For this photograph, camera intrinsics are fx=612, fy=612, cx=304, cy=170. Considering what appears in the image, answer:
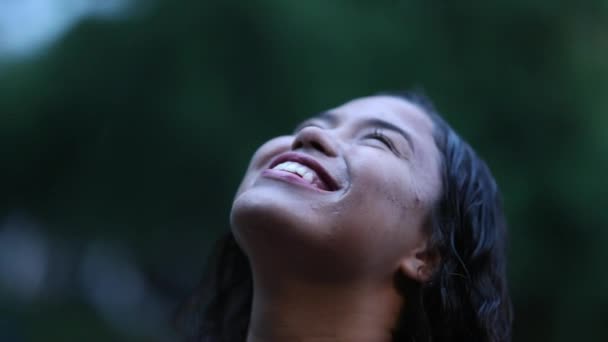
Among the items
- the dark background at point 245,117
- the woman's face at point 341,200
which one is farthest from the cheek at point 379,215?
the dark background at point 245,117

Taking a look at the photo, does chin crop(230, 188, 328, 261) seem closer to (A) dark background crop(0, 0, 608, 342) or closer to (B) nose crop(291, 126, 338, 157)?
(B) nose crop(291, 126, 338, 157)

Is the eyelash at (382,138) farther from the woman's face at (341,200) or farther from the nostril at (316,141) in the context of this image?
the nostril at (316,141)

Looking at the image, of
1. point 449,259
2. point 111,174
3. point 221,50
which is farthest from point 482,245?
point 111,174

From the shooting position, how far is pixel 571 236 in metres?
2.15

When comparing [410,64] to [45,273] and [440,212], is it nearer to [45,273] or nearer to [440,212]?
[440,212]

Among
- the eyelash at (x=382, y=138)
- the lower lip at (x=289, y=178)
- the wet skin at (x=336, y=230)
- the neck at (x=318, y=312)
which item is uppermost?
the eyelash at (x=382, y=138)

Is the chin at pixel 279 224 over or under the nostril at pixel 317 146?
under

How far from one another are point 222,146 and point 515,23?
117 cm

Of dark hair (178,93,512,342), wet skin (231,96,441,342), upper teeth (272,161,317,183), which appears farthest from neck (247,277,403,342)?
upper teeth (272,161,317,183)

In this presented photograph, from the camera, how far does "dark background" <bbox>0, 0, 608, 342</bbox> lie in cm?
218

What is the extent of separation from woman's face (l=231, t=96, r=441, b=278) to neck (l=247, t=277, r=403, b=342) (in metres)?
0.05

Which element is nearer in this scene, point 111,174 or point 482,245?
point 482,245

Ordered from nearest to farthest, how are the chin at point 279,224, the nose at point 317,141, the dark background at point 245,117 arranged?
the chin at point 279,224
the nose at point 317,141
the dark background at point 245,117

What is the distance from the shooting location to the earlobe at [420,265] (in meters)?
1.26
